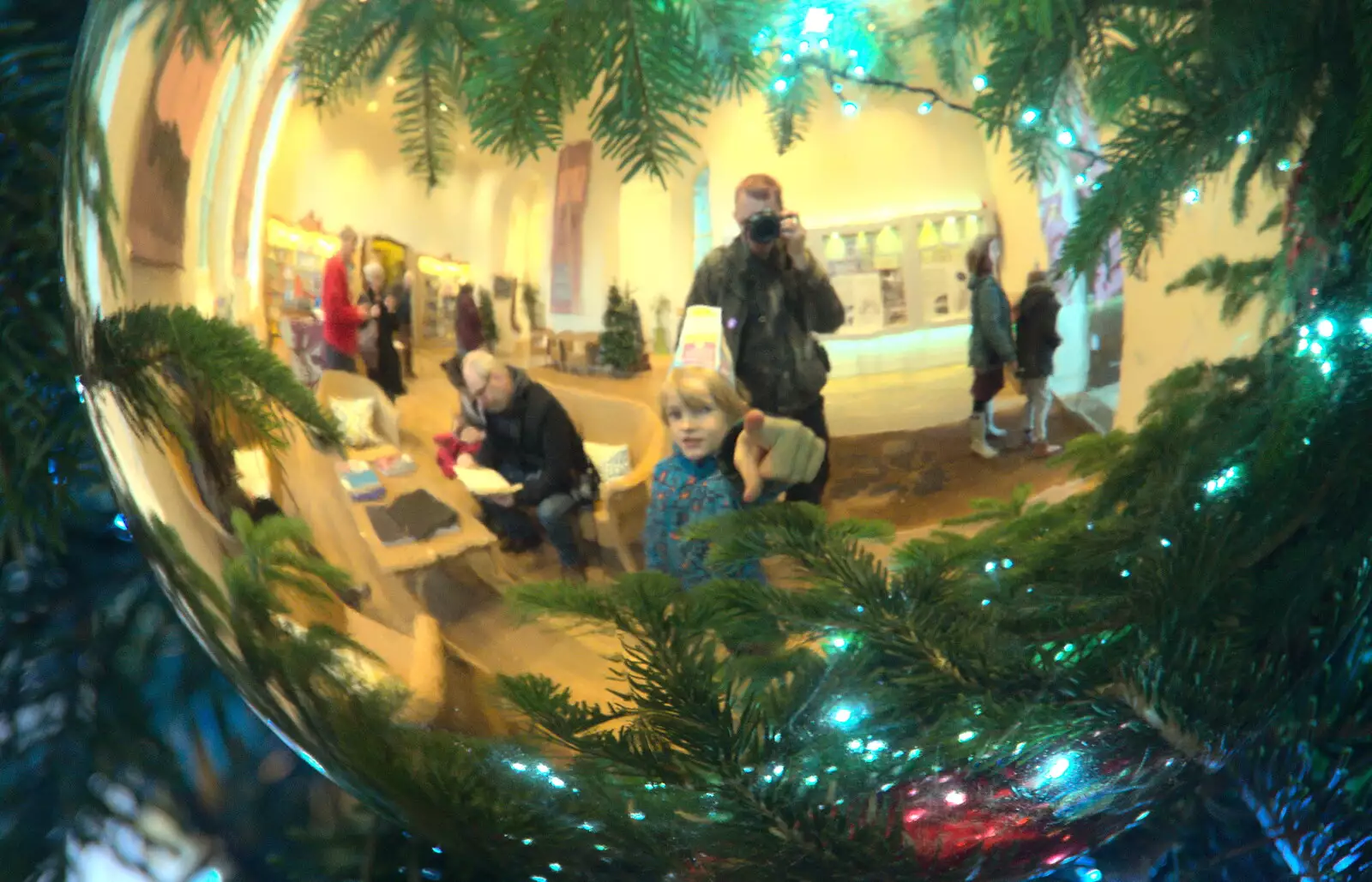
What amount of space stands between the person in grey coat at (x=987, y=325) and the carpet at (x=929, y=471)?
1 cm

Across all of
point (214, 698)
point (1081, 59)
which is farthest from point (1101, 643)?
point (214, 698)

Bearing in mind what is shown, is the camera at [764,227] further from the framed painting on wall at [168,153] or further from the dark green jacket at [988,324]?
the framed painting on wall at [168,153]

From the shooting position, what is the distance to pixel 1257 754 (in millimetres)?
509

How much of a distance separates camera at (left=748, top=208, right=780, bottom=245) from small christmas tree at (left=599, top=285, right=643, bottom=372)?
1.4 inches

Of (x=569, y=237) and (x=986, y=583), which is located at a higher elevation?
(x=569, y=237)

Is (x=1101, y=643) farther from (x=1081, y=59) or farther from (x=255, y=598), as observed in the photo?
(x=255, y=598)

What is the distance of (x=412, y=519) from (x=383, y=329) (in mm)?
55

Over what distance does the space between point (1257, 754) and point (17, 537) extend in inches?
26.1

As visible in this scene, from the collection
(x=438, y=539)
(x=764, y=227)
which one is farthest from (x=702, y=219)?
(x=438, y=539)

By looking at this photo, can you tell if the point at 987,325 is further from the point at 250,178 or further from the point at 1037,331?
the point at 250,178

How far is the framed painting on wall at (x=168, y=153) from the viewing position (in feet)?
1.00

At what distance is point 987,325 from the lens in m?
0.27

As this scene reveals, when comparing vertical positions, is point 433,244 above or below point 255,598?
above

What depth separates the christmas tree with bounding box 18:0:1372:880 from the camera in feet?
0.87
